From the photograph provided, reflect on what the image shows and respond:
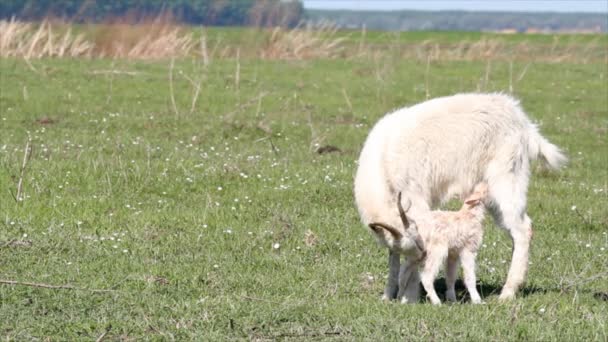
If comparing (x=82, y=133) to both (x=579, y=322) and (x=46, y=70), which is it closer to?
(x=46, y=70)

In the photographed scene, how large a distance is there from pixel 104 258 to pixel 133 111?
918 centimetres

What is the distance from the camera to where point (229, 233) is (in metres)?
8.41

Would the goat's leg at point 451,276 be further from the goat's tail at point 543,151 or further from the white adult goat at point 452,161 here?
the goat's tail at point 543,151

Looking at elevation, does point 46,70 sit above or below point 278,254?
below

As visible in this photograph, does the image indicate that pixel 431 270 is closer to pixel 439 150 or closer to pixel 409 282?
pixel 409 282

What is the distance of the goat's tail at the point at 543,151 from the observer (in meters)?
7.69

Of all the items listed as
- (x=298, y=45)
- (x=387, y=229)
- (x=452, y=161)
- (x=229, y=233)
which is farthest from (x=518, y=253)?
(x=298, y=45)

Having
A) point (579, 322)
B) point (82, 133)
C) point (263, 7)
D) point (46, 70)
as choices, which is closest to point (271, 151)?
point (82, 133)

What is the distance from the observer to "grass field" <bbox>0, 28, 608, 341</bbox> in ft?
19.5

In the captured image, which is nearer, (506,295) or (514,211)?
(506,295)

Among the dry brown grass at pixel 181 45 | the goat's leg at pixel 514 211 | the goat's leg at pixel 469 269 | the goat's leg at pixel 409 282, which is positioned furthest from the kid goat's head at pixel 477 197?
the dry brown grass at pixel 181 45

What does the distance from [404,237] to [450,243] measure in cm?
38

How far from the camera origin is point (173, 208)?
930cm

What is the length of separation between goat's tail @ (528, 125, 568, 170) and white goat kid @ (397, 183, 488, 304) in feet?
3.45
